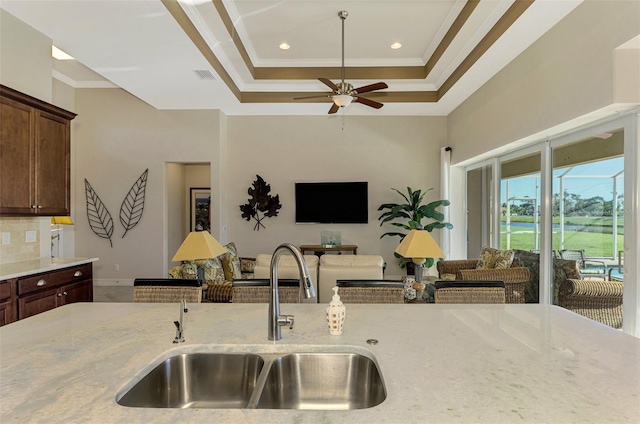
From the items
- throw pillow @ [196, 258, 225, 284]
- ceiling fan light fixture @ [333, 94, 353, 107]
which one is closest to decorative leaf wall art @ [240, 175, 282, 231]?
throw pillow @ [196, 258, 225, 284]

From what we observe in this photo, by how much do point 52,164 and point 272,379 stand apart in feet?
11.0

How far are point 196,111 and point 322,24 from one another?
9.94 feet

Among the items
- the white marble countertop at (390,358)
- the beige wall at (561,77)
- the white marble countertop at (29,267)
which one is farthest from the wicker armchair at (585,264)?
the white marble countertop at (29,267)

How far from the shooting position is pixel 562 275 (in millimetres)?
3629

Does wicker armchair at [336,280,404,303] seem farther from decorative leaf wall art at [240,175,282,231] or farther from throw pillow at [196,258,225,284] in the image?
decorative leaf wall art at [240,175,282,231]

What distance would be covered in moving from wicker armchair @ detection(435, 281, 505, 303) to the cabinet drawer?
3.09 m

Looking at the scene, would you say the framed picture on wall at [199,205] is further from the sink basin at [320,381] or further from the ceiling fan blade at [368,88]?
the sink basin at [320,381]

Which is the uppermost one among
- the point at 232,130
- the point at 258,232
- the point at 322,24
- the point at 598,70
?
the point at 322,24

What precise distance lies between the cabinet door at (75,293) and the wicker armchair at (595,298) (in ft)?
15.5

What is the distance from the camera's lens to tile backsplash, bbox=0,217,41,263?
9.99 feet

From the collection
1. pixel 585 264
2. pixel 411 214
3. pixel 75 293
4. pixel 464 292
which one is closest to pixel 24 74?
pixel 75 293

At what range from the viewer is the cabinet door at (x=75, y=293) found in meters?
3.11

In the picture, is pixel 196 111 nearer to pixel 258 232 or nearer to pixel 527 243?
pixel 258 232

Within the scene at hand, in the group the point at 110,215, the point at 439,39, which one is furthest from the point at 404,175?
the point at 110,215
